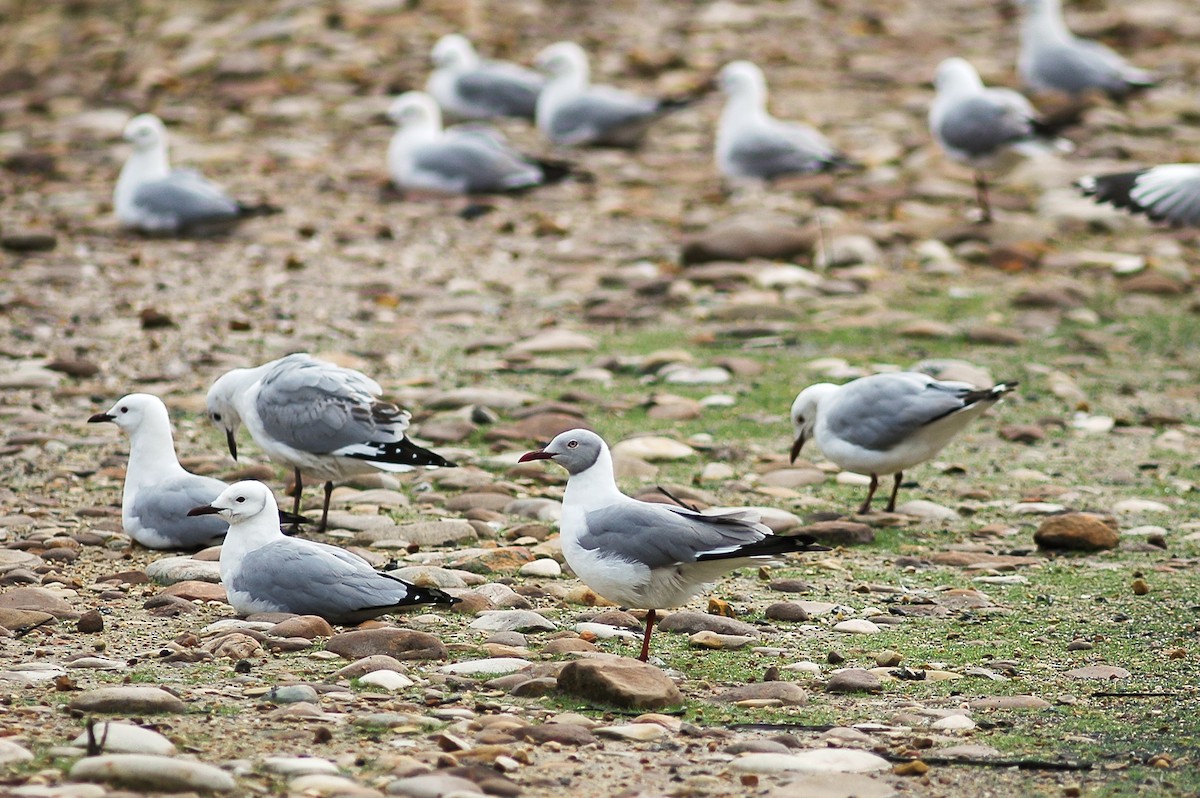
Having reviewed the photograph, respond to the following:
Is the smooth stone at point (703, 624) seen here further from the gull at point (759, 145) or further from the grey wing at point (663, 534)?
the gull at point (759, 145)

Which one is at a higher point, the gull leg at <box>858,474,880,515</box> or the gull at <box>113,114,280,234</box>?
the gull at <box>113,114,280,234</box>

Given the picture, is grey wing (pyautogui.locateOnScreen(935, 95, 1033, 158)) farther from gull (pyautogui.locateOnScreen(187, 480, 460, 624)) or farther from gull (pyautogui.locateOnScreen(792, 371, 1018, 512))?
gull (pyautogui.locateOnScreen(187, 480, 460, 624))

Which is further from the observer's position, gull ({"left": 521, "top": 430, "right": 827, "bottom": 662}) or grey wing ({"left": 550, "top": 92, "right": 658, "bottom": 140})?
grey wing ({"left": 550, "top": 92, "right": 658, "bottom": 140})

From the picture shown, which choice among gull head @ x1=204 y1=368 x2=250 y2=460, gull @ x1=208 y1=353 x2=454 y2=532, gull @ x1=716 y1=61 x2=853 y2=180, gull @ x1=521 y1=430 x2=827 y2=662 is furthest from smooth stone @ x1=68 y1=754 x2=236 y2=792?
gull @ x1=716 y1=61 x2=853 y2=180

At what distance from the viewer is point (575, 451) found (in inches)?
225

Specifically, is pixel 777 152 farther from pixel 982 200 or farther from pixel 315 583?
pixel 315 583

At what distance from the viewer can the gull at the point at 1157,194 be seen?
9.55 meters

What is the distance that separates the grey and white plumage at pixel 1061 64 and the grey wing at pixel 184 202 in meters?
8.25

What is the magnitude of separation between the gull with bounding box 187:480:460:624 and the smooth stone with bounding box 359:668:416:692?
61 centimetres

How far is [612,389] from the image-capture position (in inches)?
365

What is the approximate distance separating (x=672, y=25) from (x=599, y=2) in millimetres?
1130

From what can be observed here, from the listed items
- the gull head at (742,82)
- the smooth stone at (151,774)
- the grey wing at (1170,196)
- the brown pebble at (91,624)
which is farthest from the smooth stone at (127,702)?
the gull head at (742,82)

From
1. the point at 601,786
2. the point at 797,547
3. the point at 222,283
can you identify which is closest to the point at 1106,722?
the point at 797,547

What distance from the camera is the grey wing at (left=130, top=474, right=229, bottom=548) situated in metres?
6.50
